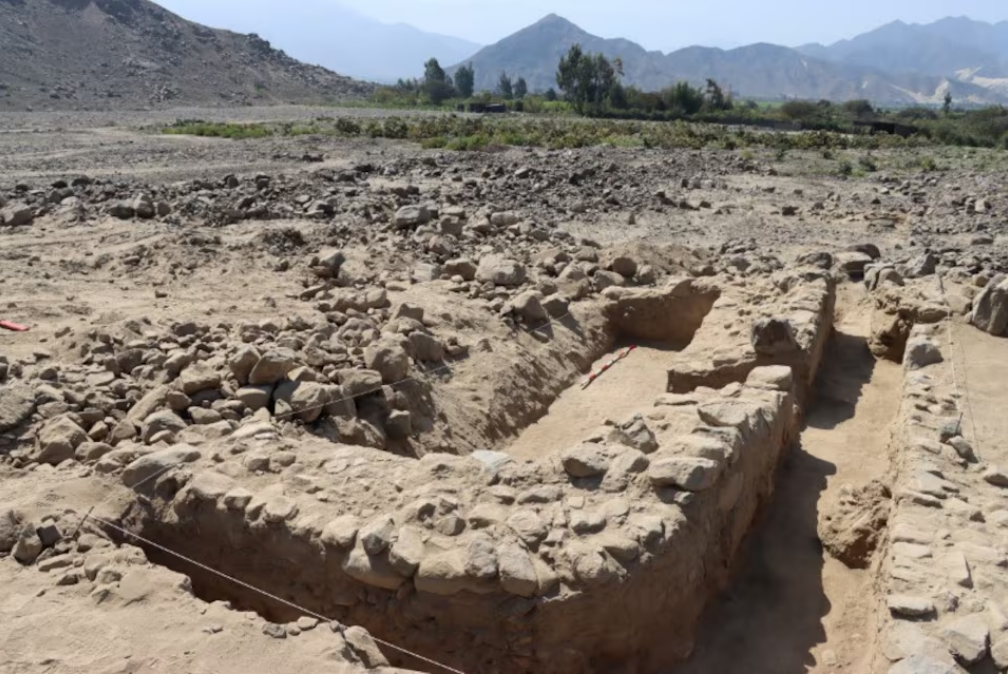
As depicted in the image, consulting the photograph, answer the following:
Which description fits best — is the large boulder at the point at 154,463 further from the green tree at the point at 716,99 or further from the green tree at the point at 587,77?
the green tree at the point at 587,77

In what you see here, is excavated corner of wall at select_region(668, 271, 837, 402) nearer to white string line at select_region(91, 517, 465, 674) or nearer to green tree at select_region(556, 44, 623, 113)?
white string line at select_region(91, 517, 465, 674)

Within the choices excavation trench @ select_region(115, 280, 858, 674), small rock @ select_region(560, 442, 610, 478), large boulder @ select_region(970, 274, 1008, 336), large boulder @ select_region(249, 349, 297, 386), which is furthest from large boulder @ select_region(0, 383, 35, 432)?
large boulder @ select_region(970, 274, 1008, 336)

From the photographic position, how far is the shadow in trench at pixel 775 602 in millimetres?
4766

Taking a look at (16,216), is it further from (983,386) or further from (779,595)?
(983,386)

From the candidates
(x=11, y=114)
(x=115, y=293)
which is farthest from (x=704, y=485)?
(x=11, y=114)

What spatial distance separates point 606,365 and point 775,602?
4198 millimetres

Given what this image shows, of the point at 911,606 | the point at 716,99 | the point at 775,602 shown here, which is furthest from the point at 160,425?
the point at 716,99

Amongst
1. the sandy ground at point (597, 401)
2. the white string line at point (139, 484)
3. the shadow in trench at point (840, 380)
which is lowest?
the sandy ground at point (597, 401)

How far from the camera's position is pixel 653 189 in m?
17.3

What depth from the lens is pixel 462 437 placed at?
7109mm

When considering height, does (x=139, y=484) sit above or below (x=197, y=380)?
below

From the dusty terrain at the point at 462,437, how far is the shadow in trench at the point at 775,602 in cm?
2

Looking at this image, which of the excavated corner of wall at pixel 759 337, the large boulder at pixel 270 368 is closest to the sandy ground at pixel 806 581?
the excavated corner of wall at pixel 759 337

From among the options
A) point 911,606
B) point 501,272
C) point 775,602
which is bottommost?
point 775,602
